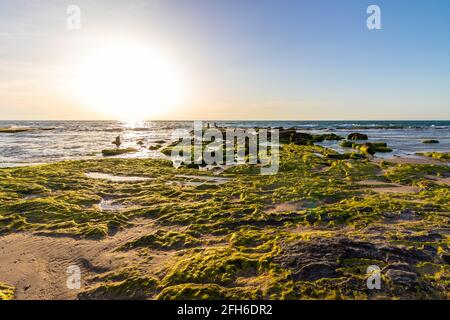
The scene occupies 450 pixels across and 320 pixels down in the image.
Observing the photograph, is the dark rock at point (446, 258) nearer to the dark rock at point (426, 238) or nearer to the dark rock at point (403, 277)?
the dark rock at point (426, 238)

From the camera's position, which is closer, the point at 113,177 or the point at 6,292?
the point at 6,292

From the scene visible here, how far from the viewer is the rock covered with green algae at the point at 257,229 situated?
18.9 ft

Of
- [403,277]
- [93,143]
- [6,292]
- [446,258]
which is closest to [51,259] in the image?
[6,292]

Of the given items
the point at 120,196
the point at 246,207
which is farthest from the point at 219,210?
the point at 120,196

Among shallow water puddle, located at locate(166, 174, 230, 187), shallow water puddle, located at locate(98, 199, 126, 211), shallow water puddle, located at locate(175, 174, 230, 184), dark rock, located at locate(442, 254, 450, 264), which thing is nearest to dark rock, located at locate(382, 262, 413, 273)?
dark rock, located at locate(442, 254, 450, 264)

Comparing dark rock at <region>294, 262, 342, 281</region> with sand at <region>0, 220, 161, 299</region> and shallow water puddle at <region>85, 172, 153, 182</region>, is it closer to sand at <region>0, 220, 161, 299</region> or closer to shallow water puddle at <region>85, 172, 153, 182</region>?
sand at <region>0, 220, 161, 299</region>

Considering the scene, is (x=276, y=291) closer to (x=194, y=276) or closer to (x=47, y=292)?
(x=194, y=276)

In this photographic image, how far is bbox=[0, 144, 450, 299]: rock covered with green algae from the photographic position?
576 cm

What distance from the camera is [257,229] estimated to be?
8.93 meters

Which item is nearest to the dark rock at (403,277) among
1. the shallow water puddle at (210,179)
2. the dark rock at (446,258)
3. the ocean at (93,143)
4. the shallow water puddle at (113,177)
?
the dark rock at (446,258)

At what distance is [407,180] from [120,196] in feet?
49.3

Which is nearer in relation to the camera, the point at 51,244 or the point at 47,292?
the point at 47,292

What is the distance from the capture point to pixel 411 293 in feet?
17.5

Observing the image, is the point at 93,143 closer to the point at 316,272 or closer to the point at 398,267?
the point at 316,272
